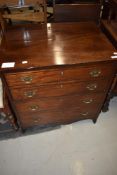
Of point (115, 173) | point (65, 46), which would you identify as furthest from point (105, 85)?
point (115, 173)

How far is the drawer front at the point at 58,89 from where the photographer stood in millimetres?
1110

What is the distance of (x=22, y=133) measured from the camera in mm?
1578

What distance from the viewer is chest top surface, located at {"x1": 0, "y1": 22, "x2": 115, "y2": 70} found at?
100 centimetres

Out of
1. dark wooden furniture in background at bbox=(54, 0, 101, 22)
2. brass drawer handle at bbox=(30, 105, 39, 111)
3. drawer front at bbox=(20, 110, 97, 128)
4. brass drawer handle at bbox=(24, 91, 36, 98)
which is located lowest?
drawer front at bbox=(20, 110, 97, 128)

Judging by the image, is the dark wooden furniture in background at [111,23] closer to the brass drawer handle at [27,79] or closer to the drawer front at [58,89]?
the drawer front at [58,89]

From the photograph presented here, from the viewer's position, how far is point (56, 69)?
1.00 m

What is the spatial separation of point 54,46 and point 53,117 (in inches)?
27.3

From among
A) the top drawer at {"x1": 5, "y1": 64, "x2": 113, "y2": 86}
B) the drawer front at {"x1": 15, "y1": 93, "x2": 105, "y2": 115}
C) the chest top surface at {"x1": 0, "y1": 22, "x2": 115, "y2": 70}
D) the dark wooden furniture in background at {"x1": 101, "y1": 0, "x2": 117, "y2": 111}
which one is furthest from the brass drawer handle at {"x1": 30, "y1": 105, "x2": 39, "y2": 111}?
the dark wooden furniture in background at {"x1": 101, "y1": 0, "x2": 117, "y2": 111}

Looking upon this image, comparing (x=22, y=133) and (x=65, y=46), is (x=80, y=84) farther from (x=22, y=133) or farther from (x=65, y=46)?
(x=22, y=133)

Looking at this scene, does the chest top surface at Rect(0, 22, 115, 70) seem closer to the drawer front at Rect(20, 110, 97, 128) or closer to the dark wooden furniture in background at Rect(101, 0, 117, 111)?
the dark wooden furniture in background at Rect(101, 0, 117, 111)

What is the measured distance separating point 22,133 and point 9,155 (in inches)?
9.5

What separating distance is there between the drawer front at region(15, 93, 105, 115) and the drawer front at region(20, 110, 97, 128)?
0.07 meters

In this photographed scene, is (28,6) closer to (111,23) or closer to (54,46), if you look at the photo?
(54,46)

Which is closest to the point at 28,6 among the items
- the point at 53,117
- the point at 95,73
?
the point at 95,73
